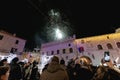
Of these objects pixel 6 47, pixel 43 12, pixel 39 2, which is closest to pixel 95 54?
pixel 43 12

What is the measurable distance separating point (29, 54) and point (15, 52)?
334 cm

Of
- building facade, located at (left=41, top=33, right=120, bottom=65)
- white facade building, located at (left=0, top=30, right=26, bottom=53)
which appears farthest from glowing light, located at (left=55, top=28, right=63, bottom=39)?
white facade building, located at (left=0, top=30, right=26, bottom=53)

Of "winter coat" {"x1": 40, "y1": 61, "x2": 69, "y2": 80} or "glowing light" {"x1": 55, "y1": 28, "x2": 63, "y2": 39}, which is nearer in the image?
"winter coat" {"x1": 40, "y1": 61, "x2": 69, "y2": 80}

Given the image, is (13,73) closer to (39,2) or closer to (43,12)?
(39,2)

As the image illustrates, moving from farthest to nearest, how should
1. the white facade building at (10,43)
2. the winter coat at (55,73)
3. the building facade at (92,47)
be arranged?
1. the white facade building at (10,43)
2. the building facade at (92,47)
3. the winter coat at (55,73)

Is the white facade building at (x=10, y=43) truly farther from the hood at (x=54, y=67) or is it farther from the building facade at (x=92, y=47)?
the hood at (x=54, y=67)

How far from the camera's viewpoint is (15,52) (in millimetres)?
30484

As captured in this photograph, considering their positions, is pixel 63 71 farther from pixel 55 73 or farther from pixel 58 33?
pixel 58 33

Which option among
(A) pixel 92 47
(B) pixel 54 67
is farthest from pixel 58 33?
(B) pixel 54 67

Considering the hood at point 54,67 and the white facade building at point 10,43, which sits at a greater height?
the white facade building at point 10,43

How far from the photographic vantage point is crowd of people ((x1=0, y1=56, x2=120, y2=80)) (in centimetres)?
337

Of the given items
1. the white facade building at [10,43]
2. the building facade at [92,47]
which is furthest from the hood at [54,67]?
the white facade building at [10,43]

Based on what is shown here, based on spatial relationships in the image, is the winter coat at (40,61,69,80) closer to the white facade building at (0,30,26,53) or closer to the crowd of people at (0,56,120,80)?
the crowd of people at (0,56,120,80)

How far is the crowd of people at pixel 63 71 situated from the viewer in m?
3.37
